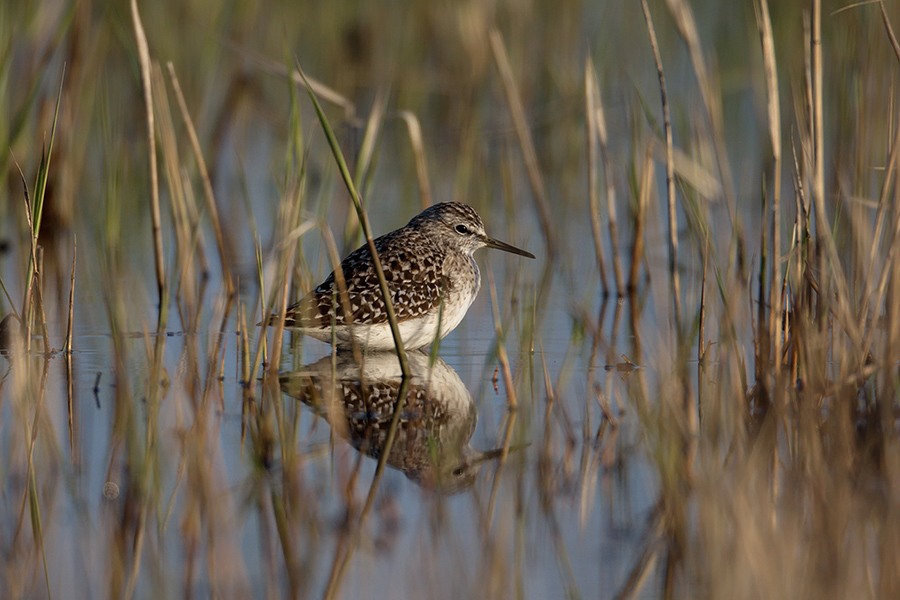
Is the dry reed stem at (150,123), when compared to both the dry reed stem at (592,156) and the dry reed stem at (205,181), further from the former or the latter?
the dry reed stem at (592,156)

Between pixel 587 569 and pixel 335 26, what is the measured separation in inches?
509

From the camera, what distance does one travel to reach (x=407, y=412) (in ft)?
17.7

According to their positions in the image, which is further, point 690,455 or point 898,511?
point 690,455

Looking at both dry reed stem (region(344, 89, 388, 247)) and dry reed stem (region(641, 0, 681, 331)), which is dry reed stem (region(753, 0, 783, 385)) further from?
dry reed stem (region(344, 89, 388, 247))

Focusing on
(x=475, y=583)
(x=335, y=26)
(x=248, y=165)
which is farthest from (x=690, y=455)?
(x=335, y=26)

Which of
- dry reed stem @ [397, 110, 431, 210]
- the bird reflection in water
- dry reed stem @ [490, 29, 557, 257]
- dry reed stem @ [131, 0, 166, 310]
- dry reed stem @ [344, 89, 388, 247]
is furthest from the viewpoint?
dry reed stem @ [490, 29, 557, 257]

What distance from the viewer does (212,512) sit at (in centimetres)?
391

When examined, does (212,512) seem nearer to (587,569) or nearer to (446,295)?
(587,569)

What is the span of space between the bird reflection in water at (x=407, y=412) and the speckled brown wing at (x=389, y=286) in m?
0.28

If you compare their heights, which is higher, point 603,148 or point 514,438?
point 603,148

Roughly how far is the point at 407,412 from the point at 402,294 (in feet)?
5.11

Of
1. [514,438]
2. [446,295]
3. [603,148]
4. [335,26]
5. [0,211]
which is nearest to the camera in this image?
[514,438]

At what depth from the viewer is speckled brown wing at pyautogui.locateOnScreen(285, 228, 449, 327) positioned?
6473 mm

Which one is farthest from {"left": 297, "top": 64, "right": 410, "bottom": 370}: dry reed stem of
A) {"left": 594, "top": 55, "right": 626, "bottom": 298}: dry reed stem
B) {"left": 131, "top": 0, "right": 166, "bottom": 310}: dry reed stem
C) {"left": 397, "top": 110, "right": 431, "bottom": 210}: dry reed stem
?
{"left": 397, "top": 110, "right": 431, "bottom": 210}: dry reed stem
